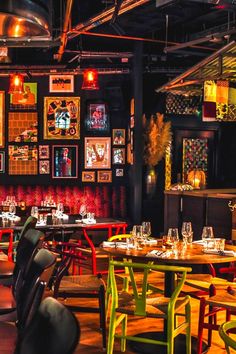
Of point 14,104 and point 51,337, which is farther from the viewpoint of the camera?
point 14,104

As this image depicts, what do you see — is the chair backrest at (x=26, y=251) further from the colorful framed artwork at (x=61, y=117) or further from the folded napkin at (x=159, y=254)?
the colorful framed artwork at (x=61, y=117)

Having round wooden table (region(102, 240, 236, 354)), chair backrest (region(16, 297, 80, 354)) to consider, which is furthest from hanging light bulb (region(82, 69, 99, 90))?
chair backrest (region(16, 297, 80, 354))

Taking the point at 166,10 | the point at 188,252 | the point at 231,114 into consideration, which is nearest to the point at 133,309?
the point at 188,252

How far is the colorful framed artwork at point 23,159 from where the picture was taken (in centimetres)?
1117

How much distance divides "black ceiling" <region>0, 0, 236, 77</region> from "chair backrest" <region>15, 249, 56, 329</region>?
5.81 m

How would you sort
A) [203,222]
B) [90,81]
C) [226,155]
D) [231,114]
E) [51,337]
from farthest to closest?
1. [226,155]
2. [231,114]
3. [90,81]
4. [203,222]
5. [51,337]

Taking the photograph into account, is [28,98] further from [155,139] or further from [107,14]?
[107,14]

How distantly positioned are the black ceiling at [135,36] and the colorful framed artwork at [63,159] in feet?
4.83

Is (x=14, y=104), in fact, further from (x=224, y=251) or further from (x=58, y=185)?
(x=224, y=251)

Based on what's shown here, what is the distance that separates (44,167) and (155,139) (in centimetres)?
210

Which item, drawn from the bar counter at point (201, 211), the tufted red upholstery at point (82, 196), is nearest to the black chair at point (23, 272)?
the bar counter at point (201, 211)

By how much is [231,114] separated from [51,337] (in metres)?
9.18

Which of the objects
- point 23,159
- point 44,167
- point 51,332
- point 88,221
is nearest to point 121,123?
point 44,167

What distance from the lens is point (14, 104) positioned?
11.1 metres
